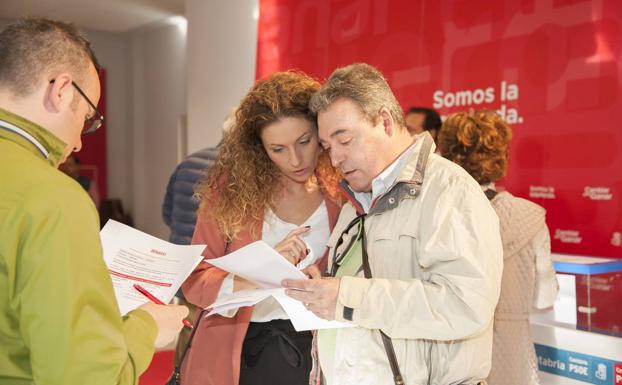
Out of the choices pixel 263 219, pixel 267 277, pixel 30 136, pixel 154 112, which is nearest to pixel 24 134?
pixel 30 136

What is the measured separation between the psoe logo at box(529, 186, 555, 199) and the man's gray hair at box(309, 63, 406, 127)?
7.54 feet

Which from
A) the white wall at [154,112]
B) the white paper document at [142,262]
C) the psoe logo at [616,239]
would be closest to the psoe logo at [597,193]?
the psoe logo at [616,239]

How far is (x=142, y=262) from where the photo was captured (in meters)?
1.61

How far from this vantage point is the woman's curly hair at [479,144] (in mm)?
2771

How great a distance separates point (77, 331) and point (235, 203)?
103cm

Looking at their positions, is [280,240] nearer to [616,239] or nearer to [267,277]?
[267,277]

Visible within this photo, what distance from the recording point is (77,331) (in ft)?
3.29

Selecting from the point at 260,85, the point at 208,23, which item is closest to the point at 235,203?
the point at 260,85

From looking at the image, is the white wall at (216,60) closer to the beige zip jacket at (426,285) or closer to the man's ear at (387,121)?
the man's ear at (387,121)

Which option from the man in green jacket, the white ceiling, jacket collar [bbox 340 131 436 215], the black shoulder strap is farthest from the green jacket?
the white ceiling

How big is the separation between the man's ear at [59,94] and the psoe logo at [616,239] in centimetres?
300

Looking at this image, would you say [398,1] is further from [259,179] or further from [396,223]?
[396,223]

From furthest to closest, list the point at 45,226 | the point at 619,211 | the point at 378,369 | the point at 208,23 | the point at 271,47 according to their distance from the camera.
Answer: the point at 208,23
the point at 271,47
the point at 619,211
the point at 378,369
the point at 45,226

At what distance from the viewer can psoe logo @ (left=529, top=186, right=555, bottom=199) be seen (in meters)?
3.67
